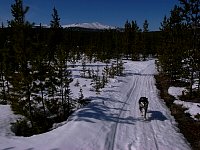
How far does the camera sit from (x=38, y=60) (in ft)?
73.2

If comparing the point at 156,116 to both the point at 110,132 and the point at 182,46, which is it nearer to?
the point at 110,132

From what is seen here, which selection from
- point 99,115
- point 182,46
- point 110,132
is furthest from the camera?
point 182,46

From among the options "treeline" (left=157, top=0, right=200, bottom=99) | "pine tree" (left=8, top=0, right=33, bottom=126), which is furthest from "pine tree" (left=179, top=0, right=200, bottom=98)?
"pine tree" (left=8, top=0, right=33, bottom=126)

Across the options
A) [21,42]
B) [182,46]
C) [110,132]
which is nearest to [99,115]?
[110,132]

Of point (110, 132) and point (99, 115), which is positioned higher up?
point (99, 115)

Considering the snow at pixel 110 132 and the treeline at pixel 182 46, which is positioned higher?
the treeline at pixel 182 46

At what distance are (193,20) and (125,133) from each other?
16.1 metres

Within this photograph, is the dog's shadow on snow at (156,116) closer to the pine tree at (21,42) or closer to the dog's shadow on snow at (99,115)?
the dog's shadow on snow at (99,115)

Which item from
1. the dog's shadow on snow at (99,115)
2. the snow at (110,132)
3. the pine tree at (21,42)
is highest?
the pine tree at (21,42)

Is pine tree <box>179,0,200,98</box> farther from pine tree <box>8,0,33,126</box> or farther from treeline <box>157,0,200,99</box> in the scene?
pine tree <box>8,0,33,126</box>

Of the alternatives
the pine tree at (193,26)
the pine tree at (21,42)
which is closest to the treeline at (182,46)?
the pine tree at (193,26)

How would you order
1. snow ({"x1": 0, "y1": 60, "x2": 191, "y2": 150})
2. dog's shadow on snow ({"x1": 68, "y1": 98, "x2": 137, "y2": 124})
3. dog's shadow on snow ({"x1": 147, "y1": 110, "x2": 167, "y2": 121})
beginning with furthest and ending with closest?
dog's shadow on snow ({"x1": 147, "y1": 110, "x2": 167, "y2": 121}) < dog's shadow on snow ({"x1": 68, "y1": 98, "x2": 137, "y2": 124}) < snow ({"x1": 0, "y1": 60, "x2": 191, "y2": 150})

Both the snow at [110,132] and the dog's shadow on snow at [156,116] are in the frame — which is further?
the dog's shadow on snow at [156,116]

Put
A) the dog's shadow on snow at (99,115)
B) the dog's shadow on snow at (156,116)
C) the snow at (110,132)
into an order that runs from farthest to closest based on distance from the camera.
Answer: the dog's shadow on snow at (156,116) → the dog's shadow on snow at (99,115) → the snow at (110,132)
